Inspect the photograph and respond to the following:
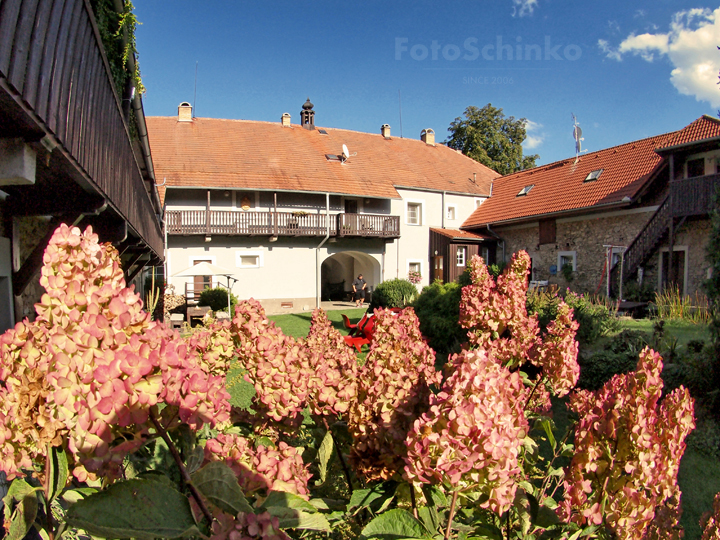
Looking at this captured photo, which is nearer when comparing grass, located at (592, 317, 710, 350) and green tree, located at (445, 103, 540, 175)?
grass, located at (592, 317, 710, 350)

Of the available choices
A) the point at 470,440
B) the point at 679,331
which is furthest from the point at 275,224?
the point at 470,440

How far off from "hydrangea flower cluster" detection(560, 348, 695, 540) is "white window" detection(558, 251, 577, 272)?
64.6 feet

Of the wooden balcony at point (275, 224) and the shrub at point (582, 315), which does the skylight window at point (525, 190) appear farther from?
the shrub at point (582, 315)

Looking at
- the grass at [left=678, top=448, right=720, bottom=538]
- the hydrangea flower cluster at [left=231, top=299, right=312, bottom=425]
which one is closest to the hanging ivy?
the hydrangea flower cluster at [left=231, top=299, right=312, bottom=425]

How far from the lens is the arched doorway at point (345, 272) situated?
2417 centimetres

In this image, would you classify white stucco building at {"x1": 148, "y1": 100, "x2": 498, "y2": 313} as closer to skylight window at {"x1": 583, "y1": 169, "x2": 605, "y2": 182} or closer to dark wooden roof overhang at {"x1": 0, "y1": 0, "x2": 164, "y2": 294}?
skylight window at {"x1": 583, "y1": 169, "x2": 605, "y2": 182}

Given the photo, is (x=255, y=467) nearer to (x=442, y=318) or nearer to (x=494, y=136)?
(x=442, y=318)

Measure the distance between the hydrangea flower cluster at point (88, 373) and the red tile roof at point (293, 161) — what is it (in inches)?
778

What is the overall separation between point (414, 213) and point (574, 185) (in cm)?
808

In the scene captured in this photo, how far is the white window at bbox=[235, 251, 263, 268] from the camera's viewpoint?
2088 centimetres

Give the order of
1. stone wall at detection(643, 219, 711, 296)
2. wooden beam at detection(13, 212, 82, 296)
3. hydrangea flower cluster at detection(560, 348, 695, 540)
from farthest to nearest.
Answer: stone wall at detection(643, 219, 711, 296) < wooden beam at detection(13, 212, 82, 296) < hydrangea flower cluster at detection(560, 348, 695, 540)

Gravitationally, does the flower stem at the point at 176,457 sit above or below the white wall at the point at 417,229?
below

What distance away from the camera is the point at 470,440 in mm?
1065

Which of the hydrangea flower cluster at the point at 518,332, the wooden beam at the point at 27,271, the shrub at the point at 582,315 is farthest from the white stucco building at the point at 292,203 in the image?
the hydrangea flower cluster at the point at 518,332
